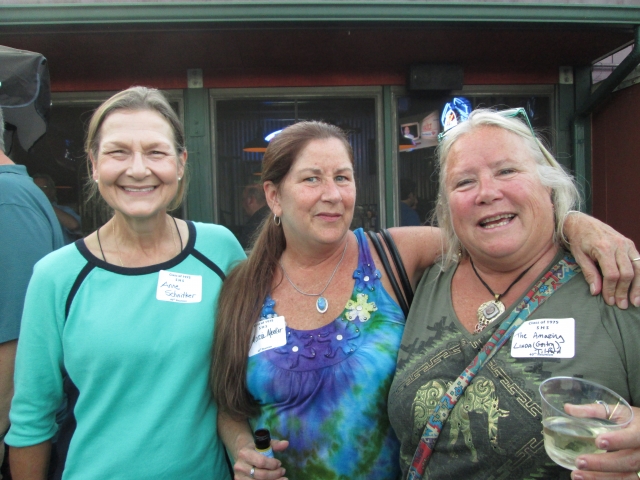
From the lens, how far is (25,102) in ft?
8.23

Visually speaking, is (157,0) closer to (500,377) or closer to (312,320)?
(312,320)

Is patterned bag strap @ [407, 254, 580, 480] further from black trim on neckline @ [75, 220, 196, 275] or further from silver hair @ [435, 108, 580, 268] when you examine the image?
black trim on neckline @ [75, 220, 196, 275]

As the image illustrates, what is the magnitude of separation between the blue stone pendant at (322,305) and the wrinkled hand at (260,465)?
482 millimetres

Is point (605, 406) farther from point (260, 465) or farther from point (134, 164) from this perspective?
point (134, 164)

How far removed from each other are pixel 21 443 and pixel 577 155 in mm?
4803

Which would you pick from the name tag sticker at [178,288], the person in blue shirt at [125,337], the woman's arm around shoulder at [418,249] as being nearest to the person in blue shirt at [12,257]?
the person in blue shirt at [125,337]

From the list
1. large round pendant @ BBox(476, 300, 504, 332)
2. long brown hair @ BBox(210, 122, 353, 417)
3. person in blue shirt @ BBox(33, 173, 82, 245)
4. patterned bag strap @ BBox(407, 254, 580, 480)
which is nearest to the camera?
patterned bag strap @ BBox(407, 254, 580, 480)

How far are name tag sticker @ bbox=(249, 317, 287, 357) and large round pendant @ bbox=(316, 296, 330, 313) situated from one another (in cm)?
14

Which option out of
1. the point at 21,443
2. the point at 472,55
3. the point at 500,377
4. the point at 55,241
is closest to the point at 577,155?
the point at 472,55

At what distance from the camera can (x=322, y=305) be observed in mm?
1849

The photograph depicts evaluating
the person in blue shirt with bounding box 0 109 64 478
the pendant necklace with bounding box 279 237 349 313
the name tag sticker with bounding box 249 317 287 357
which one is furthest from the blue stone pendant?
the person in blue shirt with bounding box 0 109 64 478

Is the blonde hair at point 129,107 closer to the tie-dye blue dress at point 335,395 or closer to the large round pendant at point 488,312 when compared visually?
the tie-dye blue dress at point 335,395

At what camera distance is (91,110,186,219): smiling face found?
5.74 feet

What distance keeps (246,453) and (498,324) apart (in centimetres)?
94
